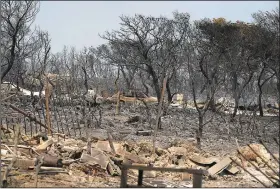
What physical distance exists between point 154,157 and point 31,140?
2926mm

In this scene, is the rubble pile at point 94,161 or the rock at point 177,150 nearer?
the rubble pile at point 94,161

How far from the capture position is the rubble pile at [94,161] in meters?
7.31

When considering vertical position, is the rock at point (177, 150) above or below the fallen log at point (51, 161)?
below

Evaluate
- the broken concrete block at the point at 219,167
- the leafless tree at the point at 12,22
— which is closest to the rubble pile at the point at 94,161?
the broken concrete block at the point at 219,167

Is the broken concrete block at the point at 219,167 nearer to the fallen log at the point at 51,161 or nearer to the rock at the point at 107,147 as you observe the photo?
the rock at the point at 107,147

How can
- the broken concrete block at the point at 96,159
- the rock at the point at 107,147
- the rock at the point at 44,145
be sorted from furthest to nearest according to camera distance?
1. the rock at the point at 107,147
2. the rock at the point at 44,145
3. the broken concrete block at the point at 96,159

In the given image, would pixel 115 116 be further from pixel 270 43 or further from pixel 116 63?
pixel 270 43

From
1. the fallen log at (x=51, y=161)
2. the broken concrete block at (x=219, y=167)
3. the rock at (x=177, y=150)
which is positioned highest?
the fallen log at (x=51, y=161)

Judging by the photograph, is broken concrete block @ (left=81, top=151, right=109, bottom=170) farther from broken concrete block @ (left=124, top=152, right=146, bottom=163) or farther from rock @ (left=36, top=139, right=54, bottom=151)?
rock @ (left=36, top=139, right=54, bottom=151)

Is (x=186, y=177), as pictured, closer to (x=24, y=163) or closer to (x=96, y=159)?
(x=96, y=159)

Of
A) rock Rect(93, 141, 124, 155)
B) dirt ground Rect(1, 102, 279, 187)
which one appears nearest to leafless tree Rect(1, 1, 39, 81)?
dirt ground Rect(1, 102, 279, 187)

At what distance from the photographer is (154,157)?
992 cm

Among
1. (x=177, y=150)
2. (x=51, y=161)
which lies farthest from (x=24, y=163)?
(x=177, y=150)

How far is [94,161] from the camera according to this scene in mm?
8422
